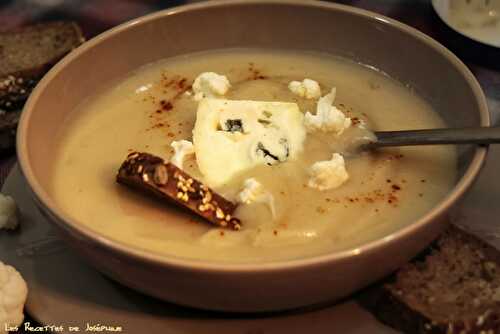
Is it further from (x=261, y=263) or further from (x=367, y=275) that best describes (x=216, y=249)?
(x=367, y=275)

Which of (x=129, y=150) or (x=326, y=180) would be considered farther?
(x=129, y=150)

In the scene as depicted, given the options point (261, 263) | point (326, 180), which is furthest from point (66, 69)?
point (261, 263)

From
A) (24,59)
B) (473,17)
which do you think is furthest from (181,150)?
(473,17)

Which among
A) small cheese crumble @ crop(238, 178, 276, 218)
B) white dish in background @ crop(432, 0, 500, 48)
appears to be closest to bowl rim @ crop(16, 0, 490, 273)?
small cheese crumble @ crop(238, 178, 276, 218)

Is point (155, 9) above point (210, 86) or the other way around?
the other way around

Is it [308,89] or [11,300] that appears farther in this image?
[308,89]

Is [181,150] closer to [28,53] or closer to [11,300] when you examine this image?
[11,300]
